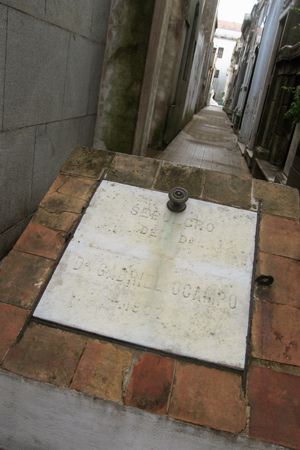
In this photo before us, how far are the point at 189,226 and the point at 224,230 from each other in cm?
22

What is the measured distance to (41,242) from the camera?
2299 millimetres

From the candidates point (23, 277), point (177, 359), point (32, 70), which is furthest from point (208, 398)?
point (32, 70)

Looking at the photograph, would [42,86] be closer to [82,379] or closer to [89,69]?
[89,69]

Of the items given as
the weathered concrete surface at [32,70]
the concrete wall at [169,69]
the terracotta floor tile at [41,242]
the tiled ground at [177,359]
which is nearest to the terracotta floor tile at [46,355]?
the tiled ground at [177,359]

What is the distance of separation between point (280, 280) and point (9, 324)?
154cm

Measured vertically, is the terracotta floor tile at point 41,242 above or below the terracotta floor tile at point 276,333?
above

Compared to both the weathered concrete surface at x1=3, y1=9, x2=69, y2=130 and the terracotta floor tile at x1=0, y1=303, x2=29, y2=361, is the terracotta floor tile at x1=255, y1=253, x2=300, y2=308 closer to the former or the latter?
the terracotta floor tile at x1=0, y1=303, x2=29, y2=361

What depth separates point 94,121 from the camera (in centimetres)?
531

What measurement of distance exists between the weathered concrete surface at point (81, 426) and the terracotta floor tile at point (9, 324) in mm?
148

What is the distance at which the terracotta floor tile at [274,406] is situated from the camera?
174 centimetres

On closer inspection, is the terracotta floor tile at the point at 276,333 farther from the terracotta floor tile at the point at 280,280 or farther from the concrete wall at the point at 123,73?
the concrete wall at the point at 123,73

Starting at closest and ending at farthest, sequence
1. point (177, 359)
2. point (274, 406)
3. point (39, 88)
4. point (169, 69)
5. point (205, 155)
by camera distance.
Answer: point (274, 406)
point (177, 359)
point (39, 88)
point (169, 69)
point (205, 155)

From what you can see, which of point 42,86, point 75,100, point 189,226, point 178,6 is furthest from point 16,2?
point 178,6

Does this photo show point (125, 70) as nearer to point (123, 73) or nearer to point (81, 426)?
point (123, 73)
